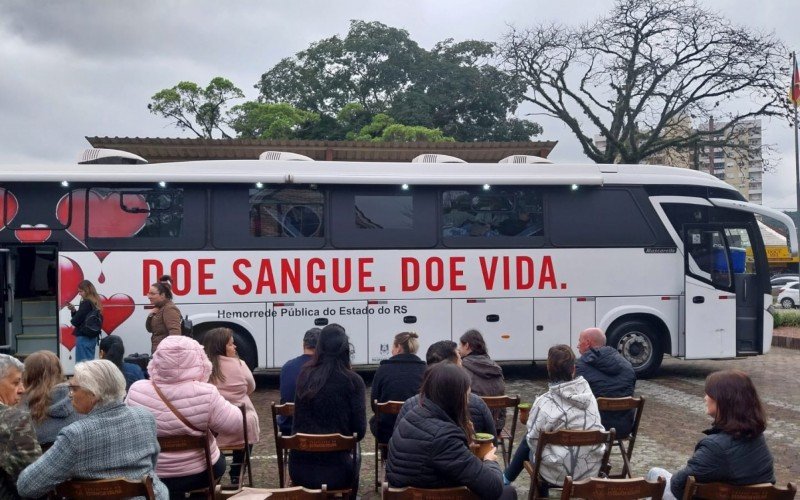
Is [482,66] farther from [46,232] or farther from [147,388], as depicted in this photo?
[147,388]

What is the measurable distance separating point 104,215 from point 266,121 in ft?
78.6

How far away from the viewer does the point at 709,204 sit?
38.3ft

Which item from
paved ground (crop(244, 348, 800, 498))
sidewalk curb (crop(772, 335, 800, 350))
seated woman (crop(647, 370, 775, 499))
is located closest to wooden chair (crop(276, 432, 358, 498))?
paved ground (crop(244, 348, 800, 498))

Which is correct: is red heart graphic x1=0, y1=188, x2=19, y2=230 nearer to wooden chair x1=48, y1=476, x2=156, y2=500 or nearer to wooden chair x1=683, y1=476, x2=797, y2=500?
wooden chair x1=48, y1=476, x2=156, y2=500

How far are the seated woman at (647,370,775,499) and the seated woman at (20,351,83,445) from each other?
359 cm

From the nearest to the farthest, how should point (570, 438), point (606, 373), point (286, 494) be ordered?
1. point (286, 494)
2. point (570, 438)
3. point (606, 373)

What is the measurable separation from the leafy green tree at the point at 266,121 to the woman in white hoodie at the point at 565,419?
28864 millimetres

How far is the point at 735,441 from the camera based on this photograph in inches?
156

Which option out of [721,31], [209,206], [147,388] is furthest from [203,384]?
[721,31]

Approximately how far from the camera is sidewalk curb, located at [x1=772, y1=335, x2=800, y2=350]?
16.7 meters

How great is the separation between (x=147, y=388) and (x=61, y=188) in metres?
6.61

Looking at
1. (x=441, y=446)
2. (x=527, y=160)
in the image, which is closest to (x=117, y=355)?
(x=441, y=446)

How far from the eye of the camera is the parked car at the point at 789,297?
33.0m

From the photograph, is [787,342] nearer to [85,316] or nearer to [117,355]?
[85,316]
